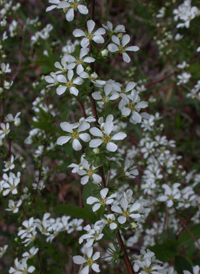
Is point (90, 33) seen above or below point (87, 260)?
above

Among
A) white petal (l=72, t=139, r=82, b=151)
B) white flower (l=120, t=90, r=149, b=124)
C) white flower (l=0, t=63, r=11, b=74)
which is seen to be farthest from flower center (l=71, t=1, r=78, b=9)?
white flower (l=0, t=63, r=11, b=74)

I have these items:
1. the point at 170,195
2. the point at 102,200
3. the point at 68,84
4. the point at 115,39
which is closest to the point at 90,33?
the point at 115,39

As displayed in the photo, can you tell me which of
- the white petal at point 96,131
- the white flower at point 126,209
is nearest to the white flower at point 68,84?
the white petal at point 96,131

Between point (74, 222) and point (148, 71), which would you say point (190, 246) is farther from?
point (148, 71)

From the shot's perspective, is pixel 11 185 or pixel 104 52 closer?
pixel 104 52

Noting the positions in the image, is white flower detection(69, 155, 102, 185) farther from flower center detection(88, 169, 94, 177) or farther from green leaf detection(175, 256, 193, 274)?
green leaf detection(175, 256, 193, 274)

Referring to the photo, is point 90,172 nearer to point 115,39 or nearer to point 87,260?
point 87,260

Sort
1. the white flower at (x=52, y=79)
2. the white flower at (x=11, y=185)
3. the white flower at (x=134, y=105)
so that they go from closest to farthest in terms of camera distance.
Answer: the white flower at (x=134, y=105)
the white flower at (x=52, y=79)
the white flower at (x=11, y=185)

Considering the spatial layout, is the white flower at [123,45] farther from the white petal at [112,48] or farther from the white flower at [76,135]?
the white flower at [76,135]

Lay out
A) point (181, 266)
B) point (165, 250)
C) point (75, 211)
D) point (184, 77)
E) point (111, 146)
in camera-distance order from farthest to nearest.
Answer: point (184, 77) < point (165, 250) < point (181, 266) < point (75, 211) < point (111, 146)
